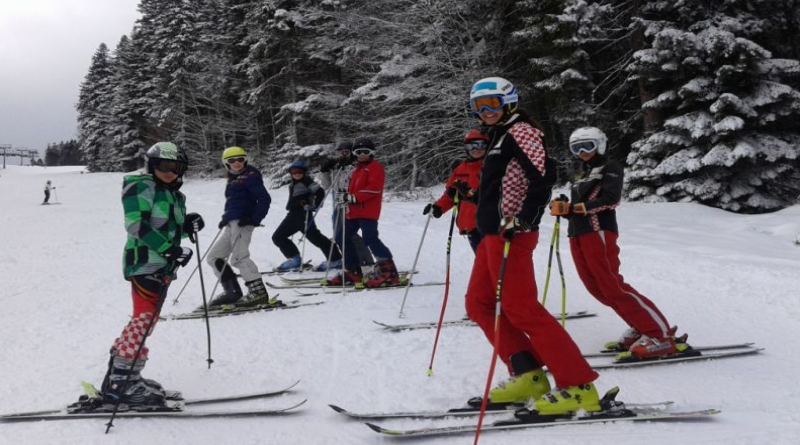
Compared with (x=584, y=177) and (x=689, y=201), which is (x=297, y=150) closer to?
(x=689, y=201)

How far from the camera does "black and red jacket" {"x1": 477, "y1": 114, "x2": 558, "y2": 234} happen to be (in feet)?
10.1

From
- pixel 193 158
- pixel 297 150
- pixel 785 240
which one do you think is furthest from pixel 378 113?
pixel 193 158

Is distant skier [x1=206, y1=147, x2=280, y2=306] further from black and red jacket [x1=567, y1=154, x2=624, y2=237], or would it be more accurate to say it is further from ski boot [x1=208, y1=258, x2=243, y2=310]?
black and red jacket [x1=567, y1=154, x2=624, y2=237]

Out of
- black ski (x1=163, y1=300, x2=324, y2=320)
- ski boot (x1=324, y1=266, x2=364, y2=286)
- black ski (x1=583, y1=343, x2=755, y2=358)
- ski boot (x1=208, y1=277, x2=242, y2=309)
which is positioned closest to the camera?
black ski (x1=583, y1=343, x2=755, y2=358)

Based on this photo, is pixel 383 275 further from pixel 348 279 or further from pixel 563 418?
pixel 563 418

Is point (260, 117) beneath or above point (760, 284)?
above

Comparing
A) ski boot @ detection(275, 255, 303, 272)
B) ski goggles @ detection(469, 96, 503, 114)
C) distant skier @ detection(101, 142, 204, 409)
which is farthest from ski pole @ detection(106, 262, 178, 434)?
ski boot @ detection(275, 255, 303, 272)

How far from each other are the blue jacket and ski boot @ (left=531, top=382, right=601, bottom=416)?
4.22 m

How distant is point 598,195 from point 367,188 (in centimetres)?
342

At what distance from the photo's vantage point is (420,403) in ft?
11.4

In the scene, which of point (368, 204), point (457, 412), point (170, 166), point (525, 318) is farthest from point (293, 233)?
point (525, 318)

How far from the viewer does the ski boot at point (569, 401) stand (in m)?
3.04

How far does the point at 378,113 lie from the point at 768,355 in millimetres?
17770

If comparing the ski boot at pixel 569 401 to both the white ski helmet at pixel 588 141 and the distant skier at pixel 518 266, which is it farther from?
the white ski helmet at pixel 588 141
